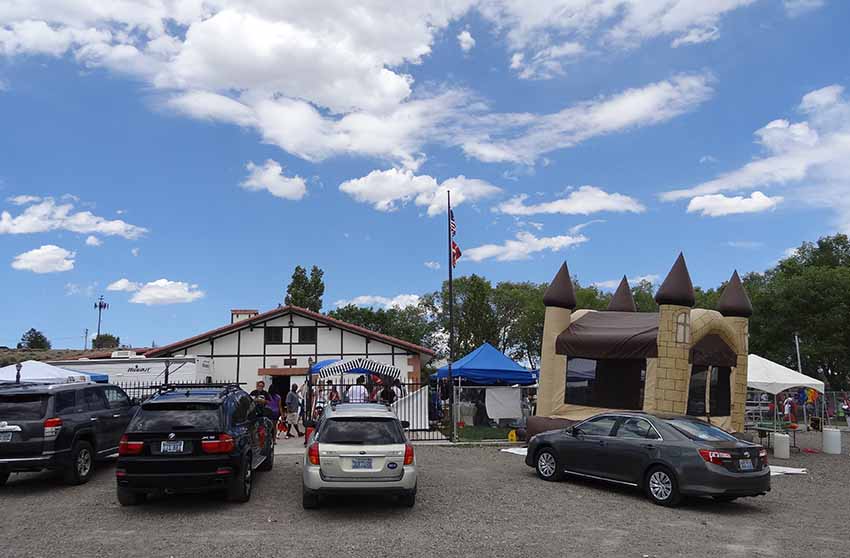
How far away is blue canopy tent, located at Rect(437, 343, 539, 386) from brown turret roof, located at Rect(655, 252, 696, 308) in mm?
7962

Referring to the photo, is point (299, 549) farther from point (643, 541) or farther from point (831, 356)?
point (831, 356)

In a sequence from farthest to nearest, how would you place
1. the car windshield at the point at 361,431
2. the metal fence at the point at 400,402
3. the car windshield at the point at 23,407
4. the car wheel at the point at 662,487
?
1. the metal fence at the point at 400,402
2. the car windshield at the point at 23,407
3. the car wheel at the point at 662,487
4. the car windshield at the point at 361,431

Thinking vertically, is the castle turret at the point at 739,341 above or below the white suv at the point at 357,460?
above

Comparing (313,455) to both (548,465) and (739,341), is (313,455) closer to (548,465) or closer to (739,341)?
(548,465)

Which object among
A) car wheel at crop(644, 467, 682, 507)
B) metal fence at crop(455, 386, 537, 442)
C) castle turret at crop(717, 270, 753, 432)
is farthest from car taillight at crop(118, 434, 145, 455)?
castle turret at crop(717, 270, 753, 432)

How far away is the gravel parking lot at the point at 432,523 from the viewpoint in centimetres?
769

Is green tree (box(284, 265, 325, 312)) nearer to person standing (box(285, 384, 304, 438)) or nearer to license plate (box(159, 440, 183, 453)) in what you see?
person standing (box(285, 384, 304, 438))

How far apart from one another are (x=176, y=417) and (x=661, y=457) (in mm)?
7219

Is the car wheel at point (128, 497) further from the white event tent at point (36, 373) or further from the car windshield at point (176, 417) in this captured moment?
the white event tent at point (36, 373)

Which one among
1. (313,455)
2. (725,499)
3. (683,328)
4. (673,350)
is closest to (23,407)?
(313,455)

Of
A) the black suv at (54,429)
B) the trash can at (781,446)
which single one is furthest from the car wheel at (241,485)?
the trash can at (781,446)

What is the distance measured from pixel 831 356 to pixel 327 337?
104 ft

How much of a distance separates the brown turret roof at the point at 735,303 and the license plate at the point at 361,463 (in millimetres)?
12626

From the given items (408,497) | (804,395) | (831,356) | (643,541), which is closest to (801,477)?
(643,541)
